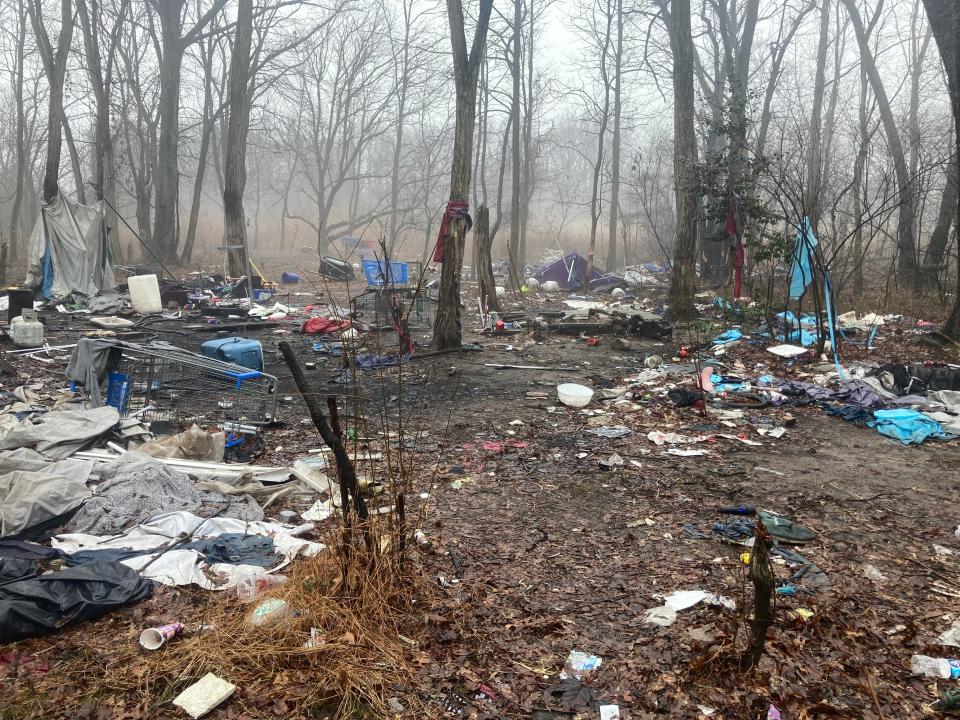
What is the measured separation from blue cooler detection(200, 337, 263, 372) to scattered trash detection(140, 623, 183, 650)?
464 cm

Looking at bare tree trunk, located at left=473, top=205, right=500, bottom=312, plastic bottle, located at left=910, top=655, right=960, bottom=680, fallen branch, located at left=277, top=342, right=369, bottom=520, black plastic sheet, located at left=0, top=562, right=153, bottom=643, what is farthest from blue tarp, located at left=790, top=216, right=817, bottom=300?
black plastic sheet, located at left=0, top=562, right=153, bottom=643

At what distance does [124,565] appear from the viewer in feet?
10.7

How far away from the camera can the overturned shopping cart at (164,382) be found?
547 centimetres

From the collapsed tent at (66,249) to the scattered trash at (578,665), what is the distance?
13.7m

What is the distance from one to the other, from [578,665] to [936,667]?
4.45ft

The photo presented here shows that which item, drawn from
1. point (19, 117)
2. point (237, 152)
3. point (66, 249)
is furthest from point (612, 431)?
point (19, 117)

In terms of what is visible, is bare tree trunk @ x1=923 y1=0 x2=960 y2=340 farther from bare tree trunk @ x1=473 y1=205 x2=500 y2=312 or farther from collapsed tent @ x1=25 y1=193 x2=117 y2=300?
collapsed tent @ x1=25 y1=193 x2=117 y2=300

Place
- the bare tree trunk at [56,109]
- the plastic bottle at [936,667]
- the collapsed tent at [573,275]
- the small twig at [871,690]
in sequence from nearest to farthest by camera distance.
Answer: the small twig at [871,690]
the plastic bottle at [936,667]
the bare tree trunk at [56,109]
the collapsed tent at [573,275]

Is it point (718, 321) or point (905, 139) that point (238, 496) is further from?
point (905, 139)

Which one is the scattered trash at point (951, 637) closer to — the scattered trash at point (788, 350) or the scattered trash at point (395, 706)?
the scattered trash at point (395, 706)

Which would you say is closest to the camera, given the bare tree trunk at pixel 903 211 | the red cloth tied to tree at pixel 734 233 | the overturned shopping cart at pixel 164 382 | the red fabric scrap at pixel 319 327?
the overturned shopping cart at pixel 164 382

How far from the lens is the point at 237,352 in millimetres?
7234

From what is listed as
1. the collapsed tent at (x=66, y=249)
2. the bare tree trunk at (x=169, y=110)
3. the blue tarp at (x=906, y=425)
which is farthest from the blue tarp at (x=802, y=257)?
the bare tree trunk at (x=169, y=110)

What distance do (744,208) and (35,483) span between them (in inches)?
436
